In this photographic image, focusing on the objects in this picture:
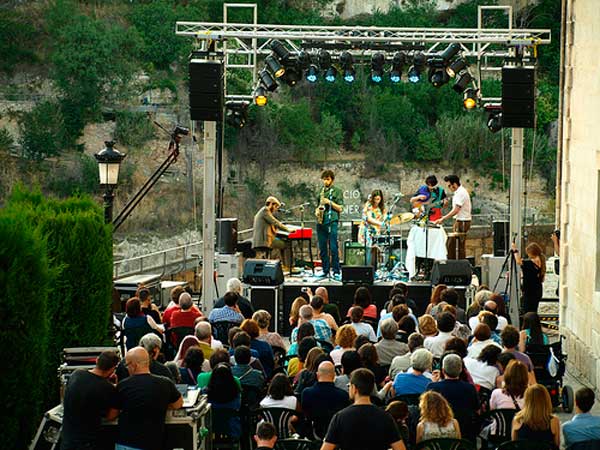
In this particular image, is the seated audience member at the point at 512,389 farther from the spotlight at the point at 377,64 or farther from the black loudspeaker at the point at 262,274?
the spotlight at the point at 377,64

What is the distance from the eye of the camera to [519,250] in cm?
1617

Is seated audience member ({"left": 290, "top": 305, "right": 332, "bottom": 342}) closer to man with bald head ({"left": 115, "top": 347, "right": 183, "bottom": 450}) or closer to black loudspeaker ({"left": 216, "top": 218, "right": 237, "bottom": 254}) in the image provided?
man with bald head ({"left": 115, "top": 347, "right": 183, "bottom": 450})

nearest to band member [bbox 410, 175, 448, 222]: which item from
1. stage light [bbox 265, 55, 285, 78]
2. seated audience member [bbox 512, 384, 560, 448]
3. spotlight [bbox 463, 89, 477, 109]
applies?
spotlight [bbox 463, 89, 477, 109]

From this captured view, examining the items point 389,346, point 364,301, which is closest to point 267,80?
point 364,301

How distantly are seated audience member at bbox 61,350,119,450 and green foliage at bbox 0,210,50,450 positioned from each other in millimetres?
586

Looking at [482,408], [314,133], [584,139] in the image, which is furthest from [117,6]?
[482,408]

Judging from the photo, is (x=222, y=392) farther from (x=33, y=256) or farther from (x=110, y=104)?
(x=110, y=104)

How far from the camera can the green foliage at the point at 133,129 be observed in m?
38.1

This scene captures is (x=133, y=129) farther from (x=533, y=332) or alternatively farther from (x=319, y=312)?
(x=533, y=332)

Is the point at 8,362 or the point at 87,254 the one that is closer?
the point at 8,362

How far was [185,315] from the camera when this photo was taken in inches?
485

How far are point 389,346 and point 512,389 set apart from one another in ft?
5.53

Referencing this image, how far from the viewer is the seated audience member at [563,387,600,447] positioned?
7844mm

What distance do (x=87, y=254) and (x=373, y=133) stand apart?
28.6 m
